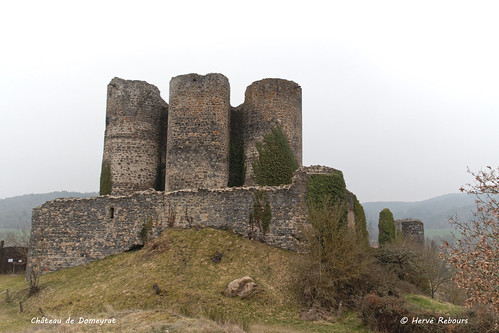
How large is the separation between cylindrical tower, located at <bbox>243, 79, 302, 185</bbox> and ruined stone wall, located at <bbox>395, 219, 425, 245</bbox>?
42.1ft

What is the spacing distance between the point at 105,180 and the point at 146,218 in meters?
7.74

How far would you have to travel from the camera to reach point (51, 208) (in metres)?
22.1

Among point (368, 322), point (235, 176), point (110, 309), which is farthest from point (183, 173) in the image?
point (368, 322)

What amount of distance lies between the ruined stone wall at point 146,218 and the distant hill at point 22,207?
13150 cm

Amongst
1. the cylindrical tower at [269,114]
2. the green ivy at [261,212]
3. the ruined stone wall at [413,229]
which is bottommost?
the ruined stone wall at [413,229]

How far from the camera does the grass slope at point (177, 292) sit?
12750 mm

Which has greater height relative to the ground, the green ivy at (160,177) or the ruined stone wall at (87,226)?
the green ivy at (160,177)

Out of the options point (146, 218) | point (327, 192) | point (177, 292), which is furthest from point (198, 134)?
point (177, 292)

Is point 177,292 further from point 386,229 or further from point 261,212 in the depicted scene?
point 386,229

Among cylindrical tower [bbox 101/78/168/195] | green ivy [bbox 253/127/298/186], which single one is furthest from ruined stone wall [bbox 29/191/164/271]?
green ivy [bbox 253/127/298/186]

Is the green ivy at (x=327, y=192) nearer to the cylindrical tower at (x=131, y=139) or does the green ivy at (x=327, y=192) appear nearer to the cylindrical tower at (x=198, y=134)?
the cylindrical tower at (x=198, y=134)

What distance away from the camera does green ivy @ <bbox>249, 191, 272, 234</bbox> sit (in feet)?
61.3

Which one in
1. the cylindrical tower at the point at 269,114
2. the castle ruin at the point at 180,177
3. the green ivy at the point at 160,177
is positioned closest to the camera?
the castle ruin at the point at 180,177

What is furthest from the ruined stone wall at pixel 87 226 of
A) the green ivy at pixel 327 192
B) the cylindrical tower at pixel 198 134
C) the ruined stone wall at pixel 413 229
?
the ruined stone wall at pixel 413 229
